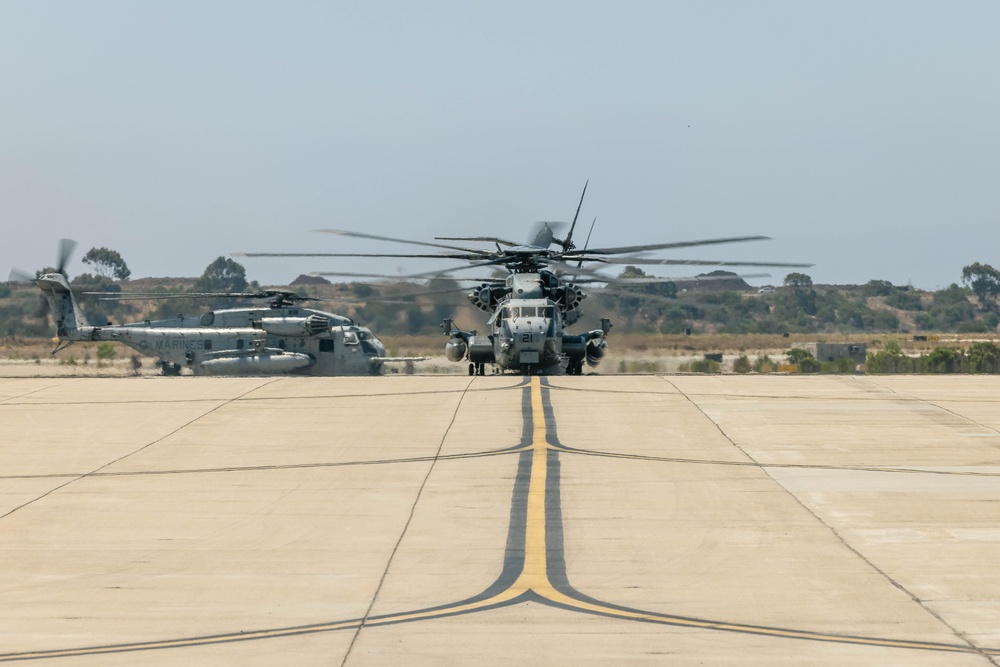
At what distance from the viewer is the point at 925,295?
15512 centimetres

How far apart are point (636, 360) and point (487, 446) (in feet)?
70.0

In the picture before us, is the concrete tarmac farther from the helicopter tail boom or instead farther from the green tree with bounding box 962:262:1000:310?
the green tree with bounding box 962:262:1000:310

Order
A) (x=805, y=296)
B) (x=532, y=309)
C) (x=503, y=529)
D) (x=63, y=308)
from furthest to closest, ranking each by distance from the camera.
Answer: (x=805, y=296)
(x=63, y=308)
(x=532, y=309)
(x=503, y=529)

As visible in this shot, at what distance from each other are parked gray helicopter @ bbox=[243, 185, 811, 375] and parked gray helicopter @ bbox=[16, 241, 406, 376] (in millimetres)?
5429

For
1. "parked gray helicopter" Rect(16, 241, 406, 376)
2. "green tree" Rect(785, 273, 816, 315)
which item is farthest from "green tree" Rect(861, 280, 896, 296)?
"parked gray helicopter" Rect(16, 241, 406, 376)

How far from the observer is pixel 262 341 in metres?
40.6

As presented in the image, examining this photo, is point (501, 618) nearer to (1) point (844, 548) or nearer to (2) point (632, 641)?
(2) point (632, 641)

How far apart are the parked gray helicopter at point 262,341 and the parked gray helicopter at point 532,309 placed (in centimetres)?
543

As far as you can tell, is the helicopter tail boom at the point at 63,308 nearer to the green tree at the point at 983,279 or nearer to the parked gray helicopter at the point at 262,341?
the parked gray helicopter at the point at 262,341

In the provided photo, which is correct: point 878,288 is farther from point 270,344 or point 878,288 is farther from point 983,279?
point 270,344

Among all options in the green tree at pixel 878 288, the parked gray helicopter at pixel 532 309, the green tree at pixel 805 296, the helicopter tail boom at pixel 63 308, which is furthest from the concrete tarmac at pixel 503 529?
the green tree at pixel 878 288

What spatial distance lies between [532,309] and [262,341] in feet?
41.3

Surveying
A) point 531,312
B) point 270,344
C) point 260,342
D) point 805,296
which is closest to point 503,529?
point 531,312

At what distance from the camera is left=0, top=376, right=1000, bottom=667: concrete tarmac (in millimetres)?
9492
